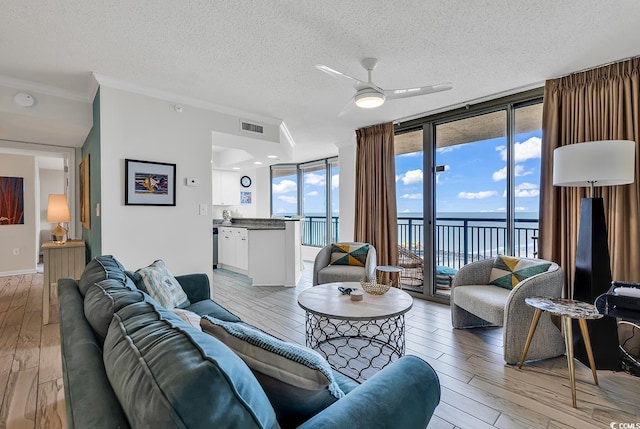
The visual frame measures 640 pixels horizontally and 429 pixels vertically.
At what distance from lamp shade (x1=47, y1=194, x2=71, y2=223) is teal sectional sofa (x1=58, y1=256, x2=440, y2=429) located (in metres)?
3.14

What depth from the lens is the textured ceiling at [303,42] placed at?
1911mm

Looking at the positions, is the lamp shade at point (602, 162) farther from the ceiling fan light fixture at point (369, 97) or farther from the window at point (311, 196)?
the window at point (311, 196)

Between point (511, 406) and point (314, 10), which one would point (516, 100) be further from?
point (511, 406)

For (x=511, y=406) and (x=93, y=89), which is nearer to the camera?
(x=511, y=406)

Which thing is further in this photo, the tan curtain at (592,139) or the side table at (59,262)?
the side table at (59,262)

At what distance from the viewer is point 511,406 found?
1785 millimetres

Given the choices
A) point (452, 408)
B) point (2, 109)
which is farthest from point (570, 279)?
point (2, 109)

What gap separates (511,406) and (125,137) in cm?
381

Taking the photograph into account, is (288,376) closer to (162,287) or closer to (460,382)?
(162,287)

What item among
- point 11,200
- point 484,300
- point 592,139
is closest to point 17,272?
point 11,200

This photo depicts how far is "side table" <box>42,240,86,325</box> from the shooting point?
10.1 ft

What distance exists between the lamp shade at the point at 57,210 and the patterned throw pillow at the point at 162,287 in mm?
2389

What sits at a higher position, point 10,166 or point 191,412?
point 10,166

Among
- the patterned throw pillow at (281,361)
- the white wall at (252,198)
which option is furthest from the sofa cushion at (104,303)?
the white wall at (252,198)
